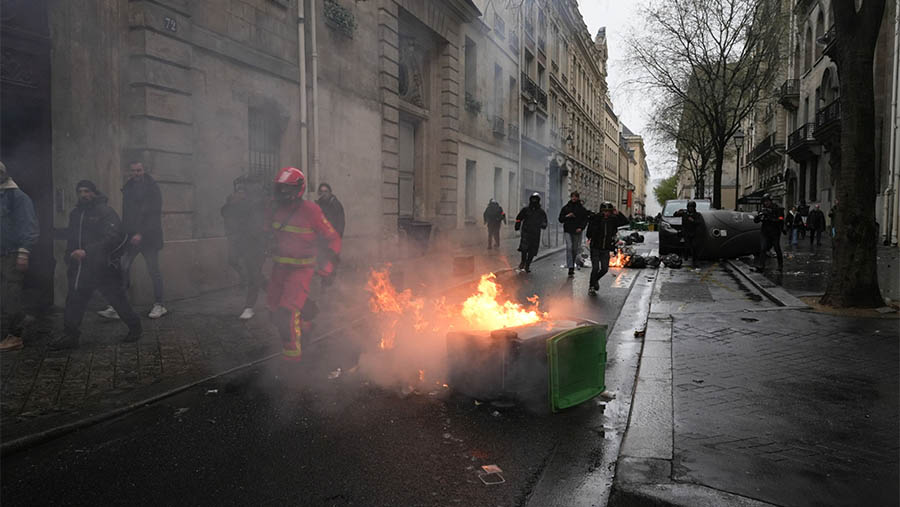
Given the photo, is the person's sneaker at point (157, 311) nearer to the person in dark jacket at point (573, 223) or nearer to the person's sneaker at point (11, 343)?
the person's sneaker at point (11, 343)

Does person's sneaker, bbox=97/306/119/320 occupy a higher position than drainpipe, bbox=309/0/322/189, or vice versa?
drainpipe, bbox=309/0/322/189

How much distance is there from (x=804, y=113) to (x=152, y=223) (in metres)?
36.3

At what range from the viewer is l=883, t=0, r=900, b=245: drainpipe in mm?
18031

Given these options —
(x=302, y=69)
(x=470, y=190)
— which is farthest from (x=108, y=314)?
(x=470, y=190)

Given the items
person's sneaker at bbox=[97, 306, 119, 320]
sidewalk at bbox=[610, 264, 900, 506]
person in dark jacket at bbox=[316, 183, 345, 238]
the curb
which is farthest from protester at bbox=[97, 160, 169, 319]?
the curb

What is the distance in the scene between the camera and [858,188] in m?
7.35

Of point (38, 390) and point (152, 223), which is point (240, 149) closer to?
point (152, 223)

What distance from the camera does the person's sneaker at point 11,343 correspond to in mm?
5332

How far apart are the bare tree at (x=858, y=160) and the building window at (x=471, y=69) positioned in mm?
12859

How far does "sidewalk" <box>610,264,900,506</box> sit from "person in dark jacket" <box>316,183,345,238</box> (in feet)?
15.6

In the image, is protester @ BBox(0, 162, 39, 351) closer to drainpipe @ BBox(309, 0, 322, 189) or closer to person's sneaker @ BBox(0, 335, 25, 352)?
person's sneaker @ BBox(0, 335, 25, 352)

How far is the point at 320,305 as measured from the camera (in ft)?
26.3

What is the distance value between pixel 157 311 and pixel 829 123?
27.6 metres

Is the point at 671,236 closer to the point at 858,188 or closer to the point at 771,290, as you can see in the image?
the point at 771,290
